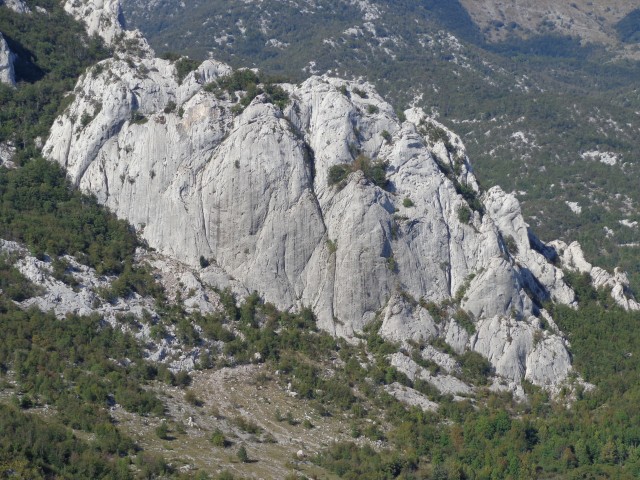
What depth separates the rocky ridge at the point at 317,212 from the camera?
78312 millimetres

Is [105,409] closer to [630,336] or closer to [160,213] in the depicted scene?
[160,213]

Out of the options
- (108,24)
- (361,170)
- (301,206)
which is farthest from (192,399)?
(108,24)

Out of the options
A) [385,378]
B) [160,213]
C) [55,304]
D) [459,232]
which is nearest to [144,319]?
[55,304]

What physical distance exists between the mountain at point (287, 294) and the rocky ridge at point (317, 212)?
0.20 meters

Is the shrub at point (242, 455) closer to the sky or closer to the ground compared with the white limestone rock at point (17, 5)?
closer to the ground

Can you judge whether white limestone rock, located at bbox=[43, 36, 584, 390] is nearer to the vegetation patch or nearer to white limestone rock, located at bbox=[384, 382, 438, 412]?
the vegetation patch

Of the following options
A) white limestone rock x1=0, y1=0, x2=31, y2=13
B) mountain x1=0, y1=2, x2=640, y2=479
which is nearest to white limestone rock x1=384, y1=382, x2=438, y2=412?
mountain x1=0, y1=2, x2=640, y2=479

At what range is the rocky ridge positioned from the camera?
78.3 m

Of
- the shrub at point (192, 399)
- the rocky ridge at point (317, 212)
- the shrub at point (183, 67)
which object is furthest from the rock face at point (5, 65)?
the shrub at point (192, 399)

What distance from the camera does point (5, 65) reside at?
94938 mm

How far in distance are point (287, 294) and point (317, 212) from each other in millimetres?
7968

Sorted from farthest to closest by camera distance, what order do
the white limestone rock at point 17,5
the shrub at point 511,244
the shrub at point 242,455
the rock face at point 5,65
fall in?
the white limestone rock at point 17,5 < the rock face at point 5,65 < the shrub at point 511,244 < the shrub at point 242,455

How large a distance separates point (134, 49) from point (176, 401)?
53.0 m

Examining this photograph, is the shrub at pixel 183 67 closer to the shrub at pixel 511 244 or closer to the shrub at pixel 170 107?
the shrub at pixel 170 107
